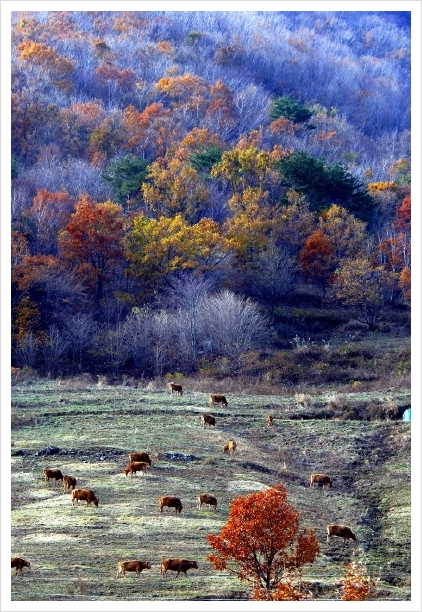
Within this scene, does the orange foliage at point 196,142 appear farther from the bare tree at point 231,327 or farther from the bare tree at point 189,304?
the bare tree at point 231,327

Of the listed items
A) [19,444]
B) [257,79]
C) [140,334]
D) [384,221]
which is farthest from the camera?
[257,79]

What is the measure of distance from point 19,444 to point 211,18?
89312 millimetres

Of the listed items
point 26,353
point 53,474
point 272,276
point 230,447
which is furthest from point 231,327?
point 53,474

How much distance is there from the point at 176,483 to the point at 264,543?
7511mm

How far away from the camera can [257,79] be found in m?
101

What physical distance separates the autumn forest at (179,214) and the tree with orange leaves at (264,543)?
1142 inches

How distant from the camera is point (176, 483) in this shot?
24.5m

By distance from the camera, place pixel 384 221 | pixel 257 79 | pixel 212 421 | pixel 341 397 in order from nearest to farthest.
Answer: pixel 212 421
pixel 341 397
pixel 384 221
pixel 257 79

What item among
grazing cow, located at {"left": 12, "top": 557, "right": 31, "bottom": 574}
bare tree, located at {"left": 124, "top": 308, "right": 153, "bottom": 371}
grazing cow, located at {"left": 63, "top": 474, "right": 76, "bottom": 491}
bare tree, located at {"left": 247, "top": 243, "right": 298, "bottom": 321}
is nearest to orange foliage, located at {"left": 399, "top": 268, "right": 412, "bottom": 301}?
bare tree, located at {"left": 247, "top": 243, "right": 298, "bottom": 321}

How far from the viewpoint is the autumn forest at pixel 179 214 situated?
49.8 metres

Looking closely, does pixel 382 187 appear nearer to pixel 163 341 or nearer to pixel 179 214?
pixel 179 214

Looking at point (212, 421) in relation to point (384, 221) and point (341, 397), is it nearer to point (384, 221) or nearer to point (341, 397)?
point (341, 397)

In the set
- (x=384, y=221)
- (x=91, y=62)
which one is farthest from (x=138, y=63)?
(x=384, y=221)

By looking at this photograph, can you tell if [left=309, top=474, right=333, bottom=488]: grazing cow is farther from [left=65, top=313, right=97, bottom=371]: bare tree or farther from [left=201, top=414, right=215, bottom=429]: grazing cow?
[left=65, top=313, right=97, bottom=371]: bare tree
